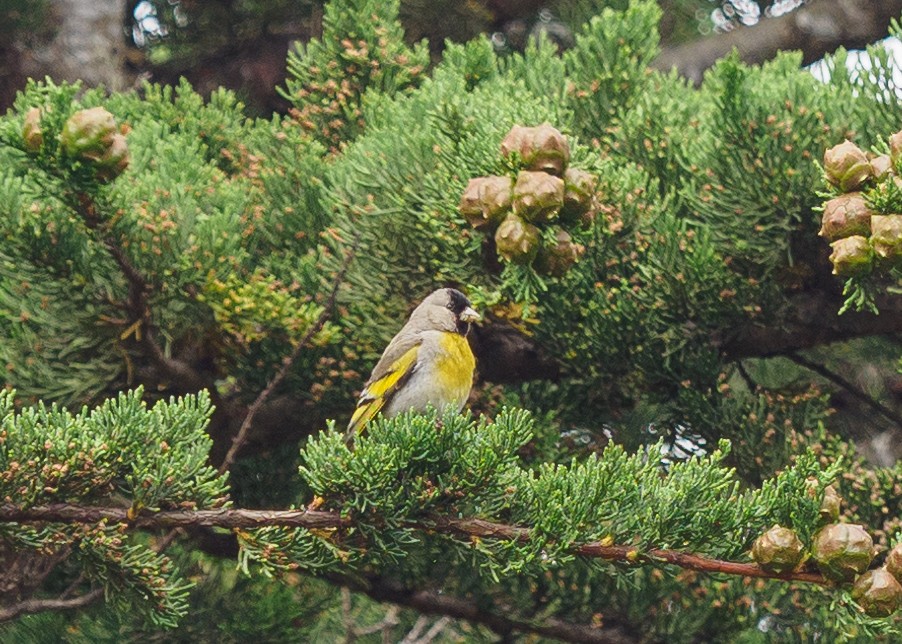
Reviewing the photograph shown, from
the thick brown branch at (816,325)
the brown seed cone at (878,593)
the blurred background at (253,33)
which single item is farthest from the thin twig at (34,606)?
the blurred background at (253,33)

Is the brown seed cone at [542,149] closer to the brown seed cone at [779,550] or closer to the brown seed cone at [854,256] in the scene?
the brown seed cone at [854,256]

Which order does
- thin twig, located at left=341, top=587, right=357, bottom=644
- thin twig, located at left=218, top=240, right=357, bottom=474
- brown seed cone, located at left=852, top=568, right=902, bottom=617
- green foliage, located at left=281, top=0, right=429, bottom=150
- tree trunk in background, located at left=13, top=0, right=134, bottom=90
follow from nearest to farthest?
1. brown seed cone, located at left=852, top=568, right=902, bottom=617
2. thin twig, located at left=218, top=240, right=357, bottom=474
3. green foliage, located at left=281, top=0, right=429, bottom=150
4. thin twig, located at left=341, top=587, right=357, bottom=644
5. tree trunk in background, located at left=13, top=0, right=134, bottom=90

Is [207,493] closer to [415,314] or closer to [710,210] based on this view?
[415,314]

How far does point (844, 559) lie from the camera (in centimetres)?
163

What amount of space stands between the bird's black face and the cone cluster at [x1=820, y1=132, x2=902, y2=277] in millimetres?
712

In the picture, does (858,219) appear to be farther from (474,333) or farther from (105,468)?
(105,468)

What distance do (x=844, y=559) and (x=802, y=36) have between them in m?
2.70

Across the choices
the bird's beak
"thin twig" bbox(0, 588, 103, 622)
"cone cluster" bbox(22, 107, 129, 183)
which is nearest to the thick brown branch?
the bird's beak

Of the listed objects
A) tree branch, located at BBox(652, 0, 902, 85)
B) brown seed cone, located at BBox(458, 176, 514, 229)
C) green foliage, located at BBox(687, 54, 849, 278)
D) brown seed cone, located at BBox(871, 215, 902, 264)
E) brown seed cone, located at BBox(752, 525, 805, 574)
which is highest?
brown seed cone, located at BBox(458, 176, 514, 229)

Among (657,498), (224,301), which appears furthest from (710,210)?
(224,301)

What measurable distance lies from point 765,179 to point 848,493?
1.90 feet

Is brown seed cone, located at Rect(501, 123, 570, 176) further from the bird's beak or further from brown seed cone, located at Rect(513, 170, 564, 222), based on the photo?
the bird's beak

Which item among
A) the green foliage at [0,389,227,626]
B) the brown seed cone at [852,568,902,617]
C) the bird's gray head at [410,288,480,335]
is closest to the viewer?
the brown seed cone at [852,568,902,617]

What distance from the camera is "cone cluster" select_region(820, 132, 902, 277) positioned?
173 centimetres
